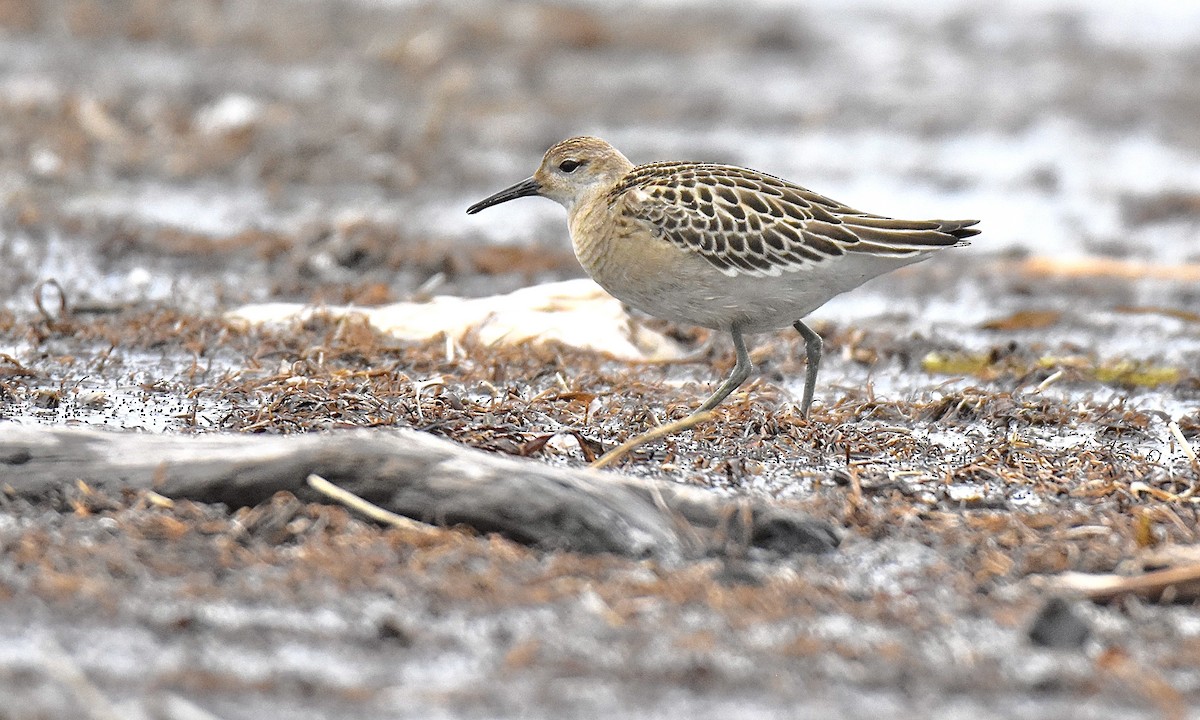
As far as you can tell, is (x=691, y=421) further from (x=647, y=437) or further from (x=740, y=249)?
(x=740, y=249)

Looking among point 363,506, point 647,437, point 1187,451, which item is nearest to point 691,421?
point 647,437

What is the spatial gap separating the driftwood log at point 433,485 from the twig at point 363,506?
0.10 ft

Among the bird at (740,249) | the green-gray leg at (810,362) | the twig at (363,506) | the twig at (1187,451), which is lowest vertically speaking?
the twig at (1187,451)

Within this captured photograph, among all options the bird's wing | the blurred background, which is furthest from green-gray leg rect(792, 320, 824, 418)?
the blurred background

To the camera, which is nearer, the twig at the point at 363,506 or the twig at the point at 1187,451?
the twig at the point at 363,506

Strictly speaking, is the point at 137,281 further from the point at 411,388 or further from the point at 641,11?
the point at 641,11

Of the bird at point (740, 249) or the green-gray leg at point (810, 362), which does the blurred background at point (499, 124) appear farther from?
the green-gray leg at point (810, 362)

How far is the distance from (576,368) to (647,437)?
1703 mm

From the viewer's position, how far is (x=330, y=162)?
1208cm

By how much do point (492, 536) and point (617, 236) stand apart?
1976 millimetres

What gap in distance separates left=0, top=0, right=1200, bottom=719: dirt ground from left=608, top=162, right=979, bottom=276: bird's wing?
0.66m


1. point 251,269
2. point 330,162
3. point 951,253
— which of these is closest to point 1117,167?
point 951,253

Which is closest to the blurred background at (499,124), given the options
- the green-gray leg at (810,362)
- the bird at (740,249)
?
the bird at (740,249)

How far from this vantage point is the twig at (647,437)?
518 centimetres
